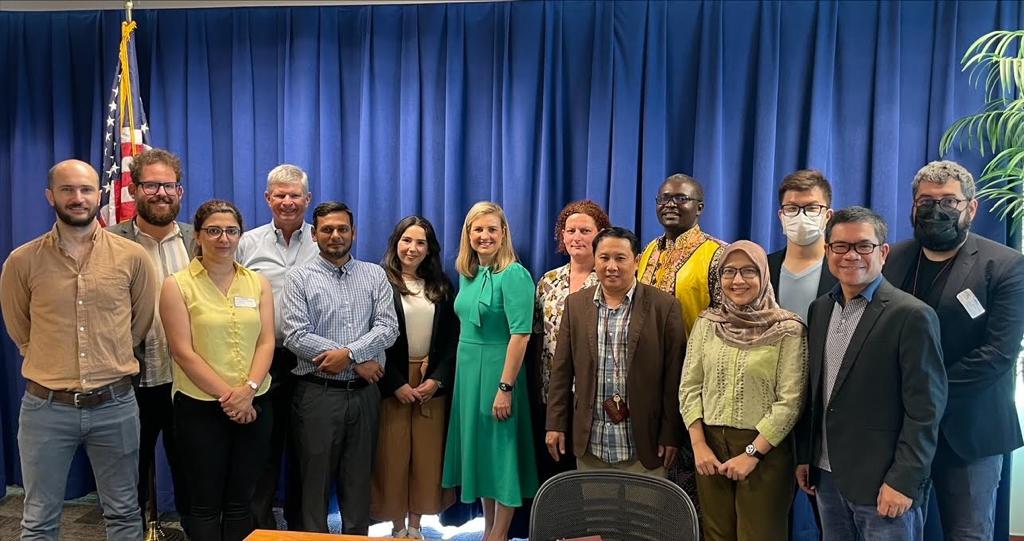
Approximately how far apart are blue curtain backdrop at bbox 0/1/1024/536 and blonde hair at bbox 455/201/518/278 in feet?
1.45

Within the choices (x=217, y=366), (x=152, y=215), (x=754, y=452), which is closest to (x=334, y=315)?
(x=217, y=366)

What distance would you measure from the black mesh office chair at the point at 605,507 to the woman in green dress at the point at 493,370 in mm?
1133

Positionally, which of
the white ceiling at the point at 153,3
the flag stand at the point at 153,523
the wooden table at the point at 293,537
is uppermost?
the white ceiling at the point at 153,3

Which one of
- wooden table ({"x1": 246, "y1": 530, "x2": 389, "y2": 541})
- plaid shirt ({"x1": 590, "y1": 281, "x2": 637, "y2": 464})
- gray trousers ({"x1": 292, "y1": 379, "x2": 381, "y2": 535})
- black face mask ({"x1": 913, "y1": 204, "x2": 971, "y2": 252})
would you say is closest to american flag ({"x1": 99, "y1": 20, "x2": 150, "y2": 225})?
gray trousers ({"x1": 292, "y1": 379, "x2": 381, "y2": 535})

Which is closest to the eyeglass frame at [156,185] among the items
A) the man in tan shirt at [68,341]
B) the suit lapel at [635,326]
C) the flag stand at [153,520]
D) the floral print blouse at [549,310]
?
the man in tan shirt at [68,341]

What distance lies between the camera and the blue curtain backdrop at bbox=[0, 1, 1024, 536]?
3.29 metres

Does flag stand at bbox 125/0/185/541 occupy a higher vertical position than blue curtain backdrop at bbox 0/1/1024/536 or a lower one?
lower

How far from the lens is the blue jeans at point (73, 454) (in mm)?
2547

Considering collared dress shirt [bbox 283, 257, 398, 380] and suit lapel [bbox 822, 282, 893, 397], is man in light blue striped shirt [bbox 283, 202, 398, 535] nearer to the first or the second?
collared dress shirt [bbox 283, 257, 398, 380]

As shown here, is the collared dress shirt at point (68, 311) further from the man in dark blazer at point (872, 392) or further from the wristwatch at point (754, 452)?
the man in dark blazer at point (872, 392)

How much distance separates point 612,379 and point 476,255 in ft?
3.03

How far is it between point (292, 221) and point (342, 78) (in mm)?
1068

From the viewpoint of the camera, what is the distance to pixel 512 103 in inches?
143

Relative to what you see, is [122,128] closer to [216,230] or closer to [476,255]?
[216,230]
